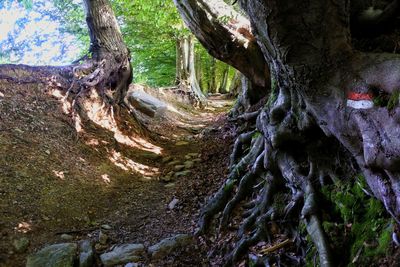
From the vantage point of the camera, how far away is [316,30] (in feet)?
9.56

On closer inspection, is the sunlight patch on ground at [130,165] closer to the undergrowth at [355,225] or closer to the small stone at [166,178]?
the small stone at [166,178]

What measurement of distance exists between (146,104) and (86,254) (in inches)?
330

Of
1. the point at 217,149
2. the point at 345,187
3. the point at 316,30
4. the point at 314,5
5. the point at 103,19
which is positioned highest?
the point at 103,19

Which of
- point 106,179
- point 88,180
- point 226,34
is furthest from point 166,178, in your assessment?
point 226,34

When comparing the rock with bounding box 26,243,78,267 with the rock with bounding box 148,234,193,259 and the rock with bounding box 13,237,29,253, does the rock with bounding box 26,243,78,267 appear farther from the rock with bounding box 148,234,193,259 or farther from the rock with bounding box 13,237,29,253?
the rock with bounding box 148,234,193,259

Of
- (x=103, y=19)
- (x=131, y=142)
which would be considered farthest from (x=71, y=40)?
(x=131, y=142)

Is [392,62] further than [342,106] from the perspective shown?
No

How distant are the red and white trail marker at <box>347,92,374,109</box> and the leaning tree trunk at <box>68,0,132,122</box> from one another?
22.5 feet

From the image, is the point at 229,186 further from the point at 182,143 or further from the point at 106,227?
the point at 182,143

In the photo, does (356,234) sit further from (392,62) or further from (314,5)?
(314,5)

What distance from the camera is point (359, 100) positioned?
8.96ft

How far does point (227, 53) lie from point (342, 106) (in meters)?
5.01

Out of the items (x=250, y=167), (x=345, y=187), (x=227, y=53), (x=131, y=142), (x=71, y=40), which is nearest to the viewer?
(x=345, y=187)

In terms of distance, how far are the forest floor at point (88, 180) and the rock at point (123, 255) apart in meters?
0.24
